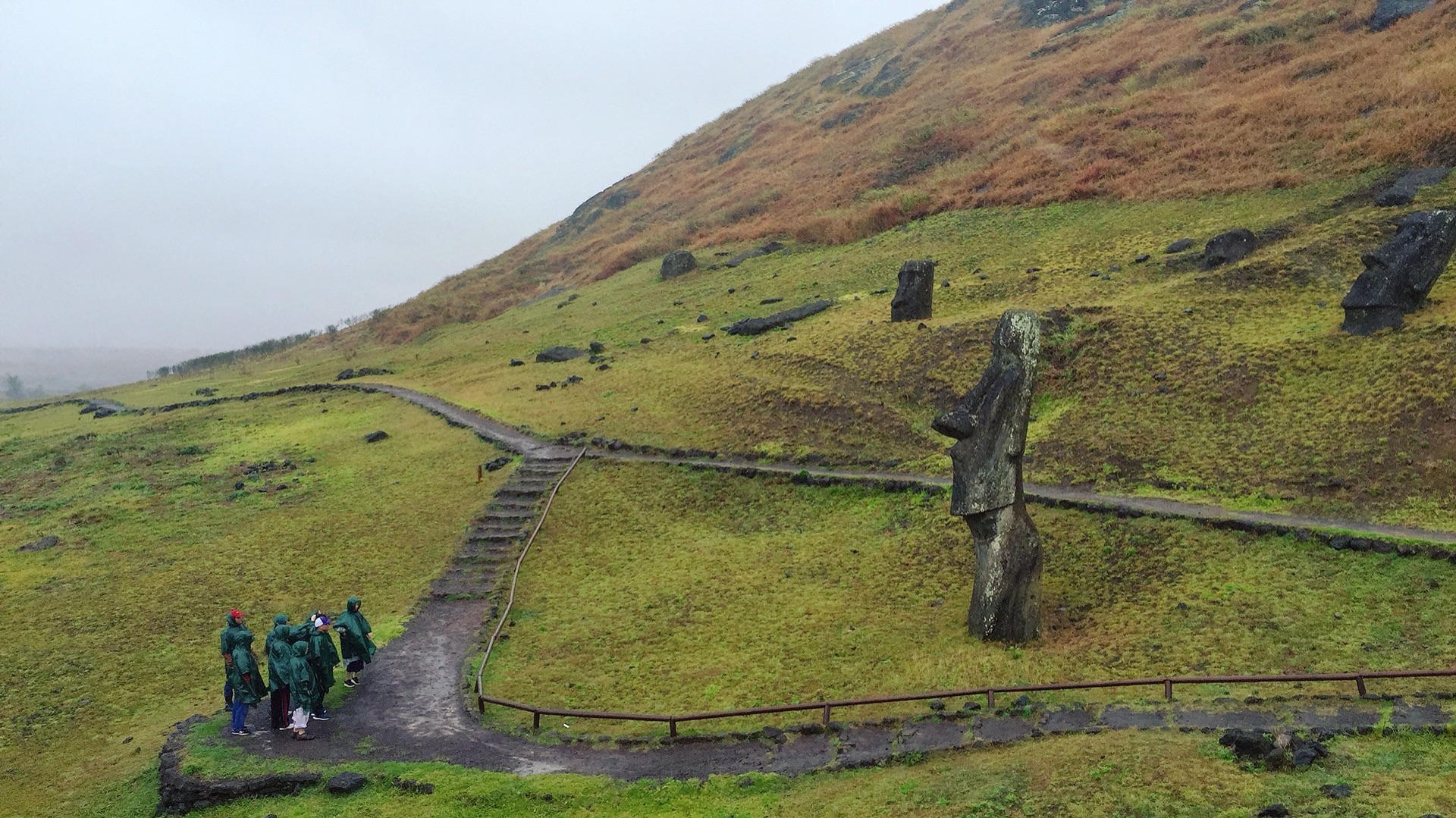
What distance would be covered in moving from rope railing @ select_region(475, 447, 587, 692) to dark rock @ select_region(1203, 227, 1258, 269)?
24310 mm

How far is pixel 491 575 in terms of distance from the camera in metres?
25.7

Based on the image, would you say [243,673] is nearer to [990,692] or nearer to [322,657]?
[322,657]

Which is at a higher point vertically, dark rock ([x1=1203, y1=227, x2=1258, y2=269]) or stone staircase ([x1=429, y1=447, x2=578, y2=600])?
dark rock ([x1=1203, y1=227, x2=1258, y2=269])

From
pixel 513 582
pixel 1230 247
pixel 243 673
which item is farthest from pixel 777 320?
pixel 243 673

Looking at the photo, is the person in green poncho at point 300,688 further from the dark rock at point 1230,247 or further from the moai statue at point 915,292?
the dark rock at point 1230,247

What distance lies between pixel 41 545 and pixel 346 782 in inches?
838

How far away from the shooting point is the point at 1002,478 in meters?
18.4

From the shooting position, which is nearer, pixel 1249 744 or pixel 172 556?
pixel 1249 744

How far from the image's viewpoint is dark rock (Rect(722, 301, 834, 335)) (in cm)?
4291

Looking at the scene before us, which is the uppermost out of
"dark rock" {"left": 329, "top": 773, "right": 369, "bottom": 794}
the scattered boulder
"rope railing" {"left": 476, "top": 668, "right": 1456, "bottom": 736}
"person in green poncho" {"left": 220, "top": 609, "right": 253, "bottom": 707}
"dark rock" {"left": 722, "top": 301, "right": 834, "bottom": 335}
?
the scattered boulder

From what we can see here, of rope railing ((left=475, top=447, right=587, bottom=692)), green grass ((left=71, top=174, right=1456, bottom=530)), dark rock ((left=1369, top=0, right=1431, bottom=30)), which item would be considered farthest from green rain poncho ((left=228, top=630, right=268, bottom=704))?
dark rock ((left=1369, top=0, right=1431, bottom=30))

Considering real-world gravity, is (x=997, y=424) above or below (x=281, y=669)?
above

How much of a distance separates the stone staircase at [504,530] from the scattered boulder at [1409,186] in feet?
102

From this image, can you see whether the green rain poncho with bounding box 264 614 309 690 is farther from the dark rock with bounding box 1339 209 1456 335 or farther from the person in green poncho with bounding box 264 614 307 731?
the dark rock with bounding box 1339 209 1456 335
